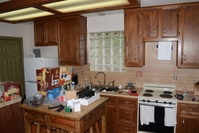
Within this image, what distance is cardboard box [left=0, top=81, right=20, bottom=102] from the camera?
2.52m

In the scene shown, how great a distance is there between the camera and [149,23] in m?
3.04

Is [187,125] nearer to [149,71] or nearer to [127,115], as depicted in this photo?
[127,115]

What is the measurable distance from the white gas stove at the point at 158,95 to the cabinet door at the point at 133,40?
589 millimetres

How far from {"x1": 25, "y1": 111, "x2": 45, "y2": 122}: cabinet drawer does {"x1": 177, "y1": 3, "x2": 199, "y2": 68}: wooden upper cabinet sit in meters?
2.55

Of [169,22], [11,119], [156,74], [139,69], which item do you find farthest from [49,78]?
[169,22]

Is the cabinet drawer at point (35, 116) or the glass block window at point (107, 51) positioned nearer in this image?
the cabinet drawer at point (35, 116)

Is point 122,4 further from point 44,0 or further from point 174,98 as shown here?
point 174,98

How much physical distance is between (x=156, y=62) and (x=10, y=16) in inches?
131

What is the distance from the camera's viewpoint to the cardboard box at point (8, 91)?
2.52 meters

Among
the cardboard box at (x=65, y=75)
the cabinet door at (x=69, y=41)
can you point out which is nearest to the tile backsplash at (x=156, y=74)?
the cabinet door at (x=69, y=41)

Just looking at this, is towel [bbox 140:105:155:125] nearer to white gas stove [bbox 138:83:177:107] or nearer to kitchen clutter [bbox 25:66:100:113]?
white gas stove [bbox 138:83:177:107]

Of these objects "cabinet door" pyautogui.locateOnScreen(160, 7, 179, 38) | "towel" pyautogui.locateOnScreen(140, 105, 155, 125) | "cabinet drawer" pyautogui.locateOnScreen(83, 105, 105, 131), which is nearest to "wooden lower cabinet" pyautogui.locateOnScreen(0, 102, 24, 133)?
"cabinet drawer" pyautogui.locateOnScreen(83, 105, 105, 131)

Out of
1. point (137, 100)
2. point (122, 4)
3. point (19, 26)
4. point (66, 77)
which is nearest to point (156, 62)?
point (137, 100)

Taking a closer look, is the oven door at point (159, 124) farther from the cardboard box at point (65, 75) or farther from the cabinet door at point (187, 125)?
the cardboard box at point (65, 75)
